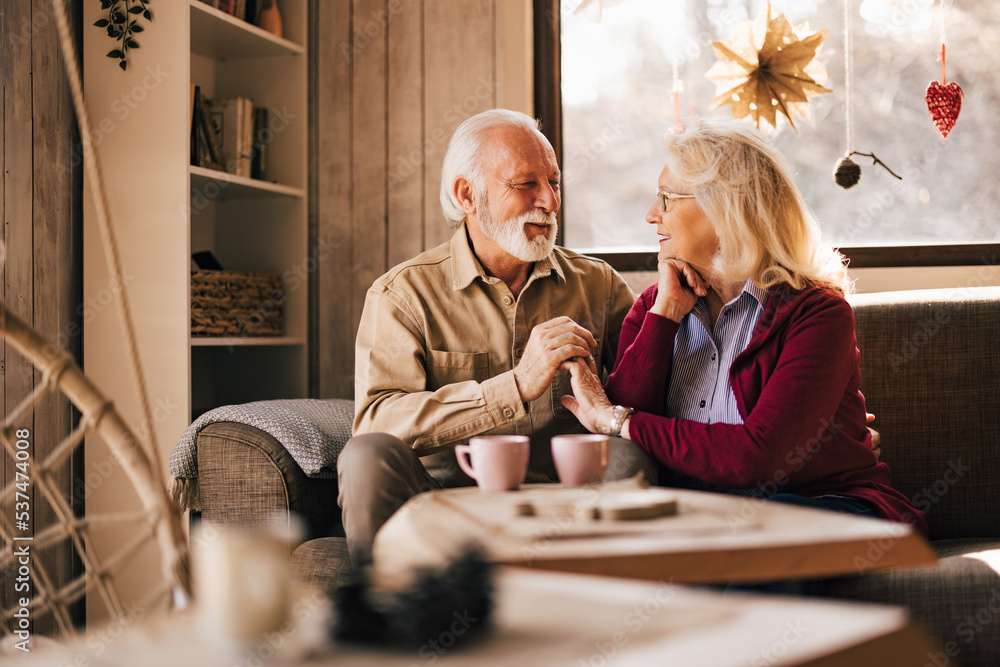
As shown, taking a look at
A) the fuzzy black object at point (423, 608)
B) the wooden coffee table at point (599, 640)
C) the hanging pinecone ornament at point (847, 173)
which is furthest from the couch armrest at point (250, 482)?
the hanging pinecone ornament at point (847, 173)

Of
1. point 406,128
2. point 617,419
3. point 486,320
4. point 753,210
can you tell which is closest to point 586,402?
point 617,419

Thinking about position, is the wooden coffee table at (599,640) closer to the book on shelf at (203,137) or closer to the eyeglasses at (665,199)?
the eyeglasses at (665,199)

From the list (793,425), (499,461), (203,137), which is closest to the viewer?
(499,461)

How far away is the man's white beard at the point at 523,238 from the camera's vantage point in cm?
196

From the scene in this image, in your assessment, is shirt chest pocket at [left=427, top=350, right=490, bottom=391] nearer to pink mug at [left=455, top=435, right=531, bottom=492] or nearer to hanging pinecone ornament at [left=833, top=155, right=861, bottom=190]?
pink mug at [left=455, top=435, right=531, bottom=492]

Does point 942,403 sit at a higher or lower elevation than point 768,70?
lower

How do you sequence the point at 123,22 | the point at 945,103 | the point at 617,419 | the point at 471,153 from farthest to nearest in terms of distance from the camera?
the point at 123,22 → the point at 945,103 → the point at 471,153 → the point at 617,419

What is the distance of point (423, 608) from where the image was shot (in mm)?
751

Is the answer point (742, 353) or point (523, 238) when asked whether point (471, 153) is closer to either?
point (523, 238)

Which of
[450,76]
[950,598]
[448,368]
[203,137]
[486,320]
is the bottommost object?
[950,598]

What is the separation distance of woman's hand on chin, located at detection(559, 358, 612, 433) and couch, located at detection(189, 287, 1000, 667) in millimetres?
524

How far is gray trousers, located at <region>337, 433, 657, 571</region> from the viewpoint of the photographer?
4.93 feet

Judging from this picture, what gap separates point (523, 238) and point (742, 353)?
591 millimetres

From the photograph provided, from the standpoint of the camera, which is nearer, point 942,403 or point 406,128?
point 942,403
